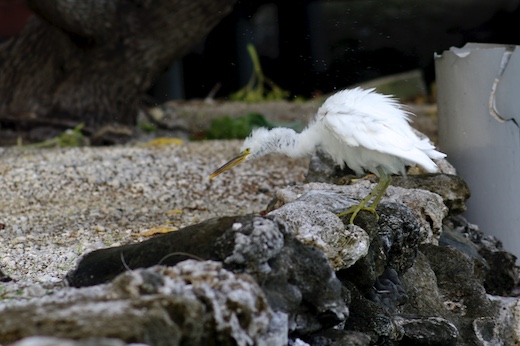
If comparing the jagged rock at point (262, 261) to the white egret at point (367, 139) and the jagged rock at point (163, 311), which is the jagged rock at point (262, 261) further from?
the white egret at point (367, 139)

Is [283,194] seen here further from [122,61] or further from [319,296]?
[122,61]

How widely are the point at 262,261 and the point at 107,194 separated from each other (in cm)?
252


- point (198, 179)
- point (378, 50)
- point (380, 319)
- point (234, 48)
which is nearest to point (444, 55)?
point (198, 179)

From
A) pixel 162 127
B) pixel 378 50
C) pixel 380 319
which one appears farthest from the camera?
pixel 378 50

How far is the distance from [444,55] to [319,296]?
2.61 m

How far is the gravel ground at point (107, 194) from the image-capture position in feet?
13.8

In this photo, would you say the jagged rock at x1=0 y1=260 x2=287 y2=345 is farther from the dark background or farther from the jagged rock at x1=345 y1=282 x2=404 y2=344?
the dark background

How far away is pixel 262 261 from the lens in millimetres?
2908

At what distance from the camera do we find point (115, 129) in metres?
6.91

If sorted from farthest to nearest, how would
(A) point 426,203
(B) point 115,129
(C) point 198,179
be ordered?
(B) point 115,129
(C) point 198,179
(A) point 426,203

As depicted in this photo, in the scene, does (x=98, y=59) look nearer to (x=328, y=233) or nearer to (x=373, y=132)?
(x=373, y=132)

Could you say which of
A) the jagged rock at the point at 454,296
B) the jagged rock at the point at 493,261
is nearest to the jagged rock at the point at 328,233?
the jagged rock at the point at 454,296

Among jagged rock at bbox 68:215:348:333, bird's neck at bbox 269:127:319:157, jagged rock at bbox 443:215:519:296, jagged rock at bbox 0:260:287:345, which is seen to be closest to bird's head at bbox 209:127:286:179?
bird's neck at bbox 269:127:319:157

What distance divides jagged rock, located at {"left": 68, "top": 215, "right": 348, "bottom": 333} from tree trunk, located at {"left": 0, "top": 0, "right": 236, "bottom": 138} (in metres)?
3.78
